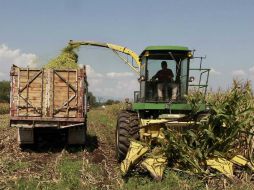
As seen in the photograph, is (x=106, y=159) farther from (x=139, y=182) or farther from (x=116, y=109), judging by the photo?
(x=116, y=109)

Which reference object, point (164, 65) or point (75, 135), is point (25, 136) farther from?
point (164, 65)

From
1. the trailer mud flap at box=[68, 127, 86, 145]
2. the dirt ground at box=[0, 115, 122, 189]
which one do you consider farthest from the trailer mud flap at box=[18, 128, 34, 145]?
the trailer mud flap at box=[68, 127, 86, 145]

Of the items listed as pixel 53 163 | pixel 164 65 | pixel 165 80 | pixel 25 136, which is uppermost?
pixel 164 65

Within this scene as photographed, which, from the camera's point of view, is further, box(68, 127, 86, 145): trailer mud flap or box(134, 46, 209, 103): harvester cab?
box(68, 127, 86, 145): trailer mud flap

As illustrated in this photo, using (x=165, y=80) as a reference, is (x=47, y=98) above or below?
below

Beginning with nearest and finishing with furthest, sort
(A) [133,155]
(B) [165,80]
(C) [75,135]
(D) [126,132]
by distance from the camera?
(A) [133,155] < (D) [126,132] < (B) [165,80] < (C) [75,135]

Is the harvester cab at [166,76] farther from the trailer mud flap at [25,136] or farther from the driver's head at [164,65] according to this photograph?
the trailer mud flap at [25,136]

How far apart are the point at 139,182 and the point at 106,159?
2972 millimetres

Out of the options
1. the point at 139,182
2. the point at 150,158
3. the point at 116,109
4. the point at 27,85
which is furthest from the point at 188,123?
the point at 116,109

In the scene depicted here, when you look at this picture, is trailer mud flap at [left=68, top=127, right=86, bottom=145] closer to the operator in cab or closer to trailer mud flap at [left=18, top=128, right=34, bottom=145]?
trailer mud flap at [left=18, top=128, right=34, bottom=145]

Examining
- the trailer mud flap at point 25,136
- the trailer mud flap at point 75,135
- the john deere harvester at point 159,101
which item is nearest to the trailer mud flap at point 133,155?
the john deere harvester at point 159,101

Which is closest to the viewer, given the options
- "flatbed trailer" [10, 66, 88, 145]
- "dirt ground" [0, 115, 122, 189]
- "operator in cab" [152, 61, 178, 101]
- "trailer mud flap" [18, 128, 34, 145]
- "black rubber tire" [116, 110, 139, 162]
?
"dirt ground" [0, 115, 122, 189]

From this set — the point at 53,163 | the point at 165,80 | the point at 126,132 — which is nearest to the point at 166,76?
the point at 165,80

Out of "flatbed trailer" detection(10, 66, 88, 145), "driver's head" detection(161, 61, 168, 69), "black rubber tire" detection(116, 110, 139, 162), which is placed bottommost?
"black rubber tire" detection(116, 110, 139, 162)
